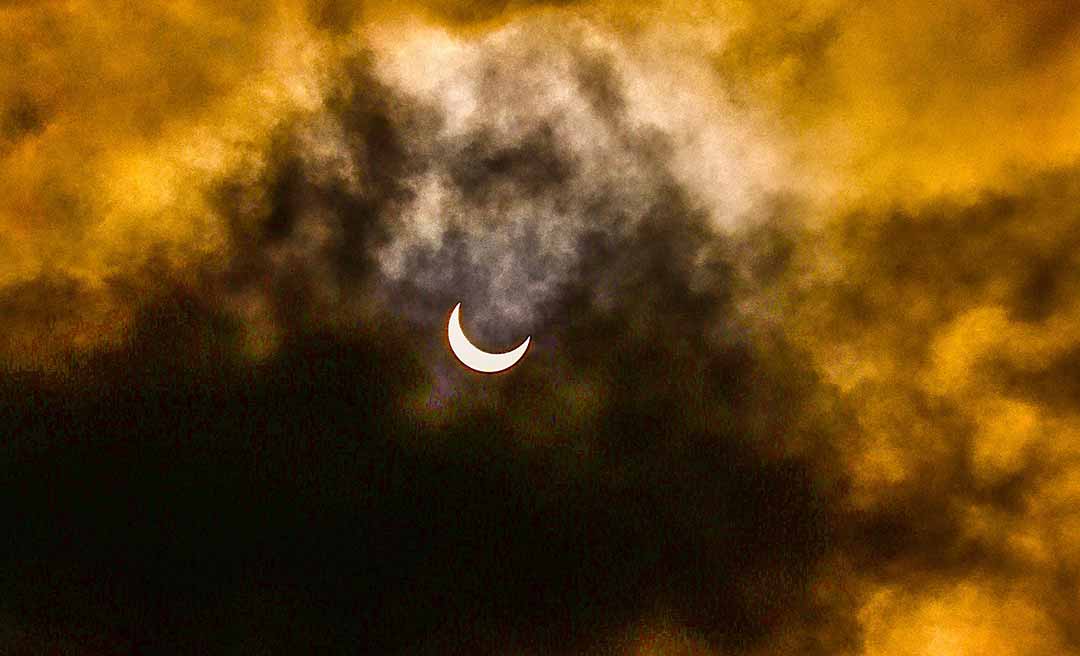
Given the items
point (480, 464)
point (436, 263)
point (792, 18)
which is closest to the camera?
point (792, 18)

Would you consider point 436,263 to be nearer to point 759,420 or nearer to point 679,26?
point 679,26

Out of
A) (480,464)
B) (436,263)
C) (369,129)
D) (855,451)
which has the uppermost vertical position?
(369,129)

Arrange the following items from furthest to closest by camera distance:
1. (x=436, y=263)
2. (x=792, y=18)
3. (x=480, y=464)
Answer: (x=480, y=464)
(x=436, y=263)
(x=792, y=18)

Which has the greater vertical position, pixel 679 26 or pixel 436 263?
pixel 679 26

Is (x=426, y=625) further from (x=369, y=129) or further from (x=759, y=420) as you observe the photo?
(x=369, y=129)

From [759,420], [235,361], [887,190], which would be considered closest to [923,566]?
[759,420]

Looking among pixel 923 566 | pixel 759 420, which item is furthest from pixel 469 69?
pixel 923 566

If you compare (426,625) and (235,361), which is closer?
(235,361)
